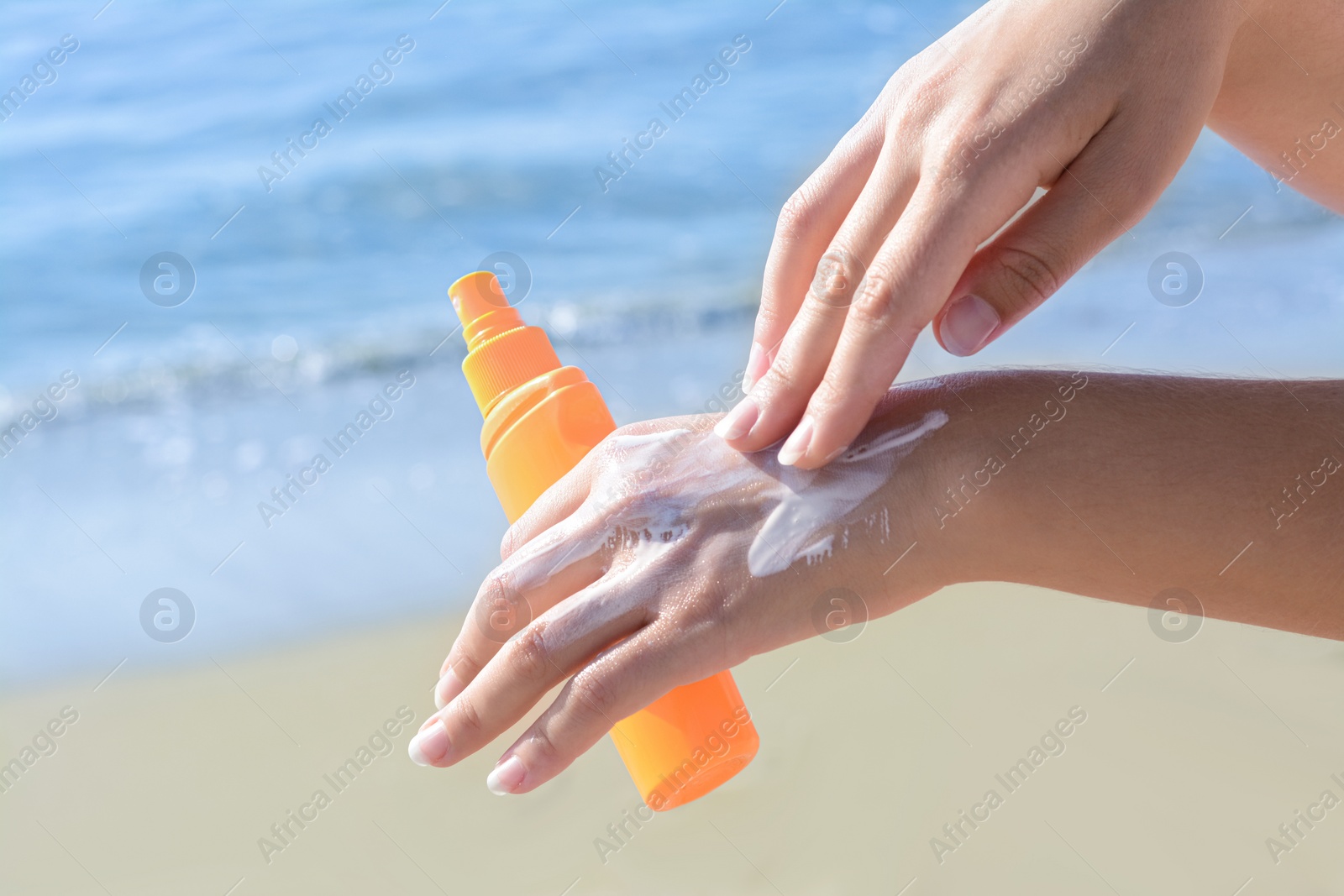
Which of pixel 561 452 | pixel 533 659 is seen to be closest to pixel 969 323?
pixel 561 452

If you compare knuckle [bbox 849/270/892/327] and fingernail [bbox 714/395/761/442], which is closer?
knuckle [bbox 849/270/892/327]

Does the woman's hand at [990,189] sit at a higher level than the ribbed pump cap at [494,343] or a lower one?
higher

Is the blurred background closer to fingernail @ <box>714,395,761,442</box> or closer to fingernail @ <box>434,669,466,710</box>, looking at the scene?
fingernail @ <box>434,669,466,710</box>

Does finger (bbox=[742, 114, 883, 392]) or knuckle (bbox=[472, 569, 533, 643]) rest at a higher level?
finger (bbox=[742, 114, 883, 392])

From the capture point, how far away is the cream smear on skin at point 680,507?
1306 millimetres

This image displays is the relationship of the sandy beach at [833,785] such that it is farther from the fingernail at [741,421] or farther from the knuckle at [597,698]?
Result: the fingernail at [741,421]

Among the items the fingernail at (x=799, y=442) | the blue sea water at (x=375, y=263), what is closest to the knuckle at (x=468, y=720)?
the fingernail at (x=799, y=442)

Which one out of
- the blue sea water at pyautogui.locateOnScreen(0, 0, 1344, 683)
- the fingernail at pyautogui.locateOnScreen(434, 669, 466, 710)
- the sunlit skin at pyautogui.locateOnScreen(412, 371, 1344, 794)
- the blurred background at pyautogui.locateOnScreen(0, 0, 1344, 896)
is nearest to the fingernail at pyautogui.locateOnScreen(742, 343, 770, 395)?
the sunlit skin at pyautogui.locateOnScreen(412, 371, 1344, 794)

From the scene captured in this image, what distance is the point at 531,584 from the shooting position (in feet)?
4.50

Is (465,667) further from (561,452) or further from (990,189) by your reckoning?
(990,189)

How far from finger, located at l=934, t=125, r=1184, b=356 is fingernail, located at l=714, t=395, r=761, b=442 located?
0.26 metres

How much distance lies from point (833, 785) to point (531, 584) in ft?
2.51

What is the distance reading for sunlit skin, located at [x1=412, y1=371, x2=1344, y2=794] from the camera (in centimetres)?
127

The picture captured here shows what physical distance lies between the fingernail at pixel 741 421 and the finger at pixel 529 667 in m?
0.25
